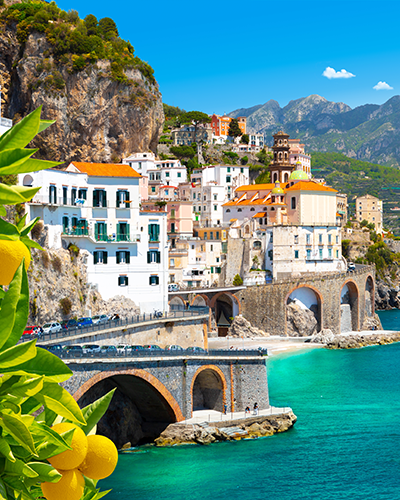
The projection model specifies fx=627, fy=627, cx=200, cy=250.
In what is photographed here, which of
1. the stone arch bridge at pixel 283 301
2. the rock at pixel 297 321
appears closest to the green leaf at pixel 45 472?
the stone arch bridge at pixel 283 301

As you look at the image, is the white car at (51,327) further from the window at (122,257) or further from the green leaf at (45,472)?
the green leaf at (45,472)

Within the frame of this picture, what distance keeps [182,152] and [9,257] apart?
130341 millimetres

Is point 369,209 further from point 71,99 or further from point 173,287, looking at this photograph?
point 71,99

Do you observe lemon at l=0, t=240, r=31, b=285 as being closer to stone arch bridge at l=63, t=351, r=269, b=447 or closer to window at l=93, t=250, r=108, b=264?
stone arch bridge at l=63, t=351, r=269, b=447

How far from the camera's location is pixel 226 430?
40.1 meters

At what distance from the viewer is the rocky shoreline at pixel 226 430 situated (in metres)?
38.5

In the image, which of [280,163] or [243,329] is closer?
[243,329]

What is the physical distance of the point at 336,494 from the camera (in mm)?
31125

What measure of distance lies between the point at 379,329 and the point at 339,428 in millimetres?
52582

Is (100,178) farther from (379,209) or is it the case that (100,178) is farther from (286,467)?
(379,209)

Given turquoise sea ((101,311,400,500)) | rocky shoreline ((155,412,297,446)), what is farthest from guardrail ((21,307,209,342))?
rocky shoreline ((155,412,297,446))

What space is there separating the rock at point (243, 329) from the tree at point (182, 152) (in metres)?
58.6

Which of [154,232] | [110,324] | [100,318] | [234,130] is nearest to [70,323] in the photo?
[110,324]

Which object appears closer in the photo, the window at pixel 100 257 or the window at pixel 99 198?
the window at pixel 100 257
